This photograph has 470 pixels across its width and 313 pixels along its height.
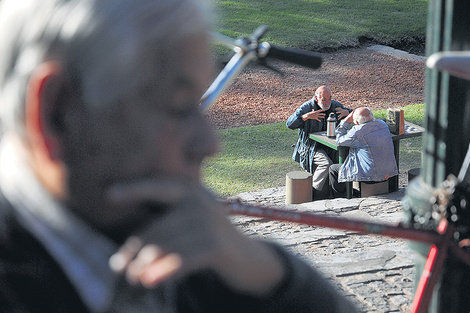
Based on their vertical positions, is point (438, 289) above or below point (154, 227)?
below

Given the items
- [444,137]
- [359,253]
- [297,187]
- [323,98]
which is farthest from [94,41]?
[323,98]

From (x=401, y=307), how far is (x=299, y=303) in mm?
3033

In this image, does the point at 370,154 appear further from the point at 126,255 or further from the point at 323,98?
the point at 126,255

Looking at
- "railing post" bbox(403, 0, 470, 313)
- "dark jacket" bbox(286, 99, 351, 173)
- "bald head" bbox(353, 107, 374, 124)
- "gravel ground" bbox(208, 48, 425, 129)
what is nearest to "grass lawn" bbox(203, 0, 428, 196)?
"dark jacket" bbox(286, 99, 351, 173)

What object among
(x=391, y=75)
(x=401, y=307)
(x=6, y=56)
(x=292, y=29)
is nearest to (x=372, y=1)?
(x=292, y=29)

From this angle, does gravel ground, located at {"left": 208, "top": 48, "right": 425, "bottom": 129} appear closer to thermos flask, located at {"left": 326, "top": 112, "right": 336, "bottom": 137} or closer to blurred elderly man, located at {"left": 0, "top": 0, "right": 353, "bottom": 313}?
thermos flask, located at {"left": 326, "top": 112, "right": 336, "bottom": 137}

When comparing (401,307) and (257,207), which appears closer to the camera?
(257,207)

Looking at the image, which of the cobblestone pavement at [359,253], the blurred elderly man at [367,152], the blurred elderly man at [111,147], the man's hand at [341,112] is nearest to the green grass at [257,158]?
the man's hand at [341,112]

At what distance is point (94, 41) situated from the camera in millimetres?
633

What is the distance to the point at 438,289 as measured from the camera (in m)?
2.04

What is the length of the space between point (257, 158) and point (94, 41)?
28.9 ft

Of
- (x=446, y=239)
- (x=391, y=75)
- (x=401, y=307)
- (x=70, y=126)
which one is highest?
(x=70, y=126)

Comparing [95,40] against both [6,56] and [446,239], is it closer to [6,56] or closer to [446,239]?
[6,56]

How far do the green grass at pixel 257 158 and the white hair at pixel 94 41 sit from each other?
7208 mm
